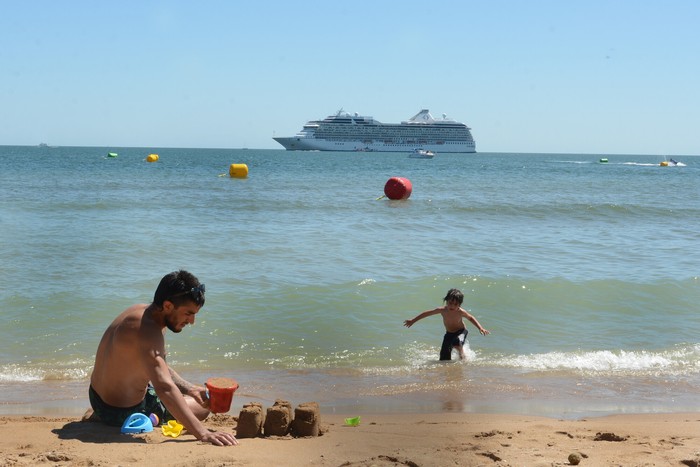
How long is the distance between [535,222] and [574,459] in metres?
15.6

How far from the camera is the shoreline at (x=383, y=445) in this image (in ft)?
12.4

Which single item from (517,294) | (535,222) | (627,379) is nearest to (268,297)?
(517,294)

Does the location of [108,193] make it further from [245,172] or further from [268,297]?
[268,297]

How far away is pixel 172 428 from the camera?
4293 mm

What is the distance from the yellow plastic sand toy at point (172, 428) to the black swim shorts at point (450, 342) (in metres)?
3.43

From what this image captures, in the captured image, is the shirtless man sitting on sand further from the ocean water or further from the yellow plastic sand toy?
the ocean water

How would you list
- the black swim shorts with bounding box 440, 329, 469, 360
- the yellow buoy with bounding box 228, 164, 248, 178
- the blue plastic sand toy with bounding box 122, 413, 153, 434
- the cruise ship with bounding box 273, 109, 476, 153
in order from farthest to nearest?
the cruise ship with bounding box 273, 109, 476, 153, the yellow buoy with bounding box 228, 164, 248, 178, the black swim shorts with bounding box 440, 329, 469, 360, the blue plastic sand toy with bounding box 122, 413, 153, 434

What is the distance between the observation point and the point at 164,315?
3984 mm

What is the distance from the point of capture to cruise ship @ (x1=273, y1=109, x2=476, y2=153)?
9575cm

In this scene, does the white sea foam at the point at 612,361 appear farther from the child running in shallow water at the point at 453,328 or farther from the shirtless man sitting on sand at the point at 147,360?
the shirtless man sitting on sand at the point at 147,360

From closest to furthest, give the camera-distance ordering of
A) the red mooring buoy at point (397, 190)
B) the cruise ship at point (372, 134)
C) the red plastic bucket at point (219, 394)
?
the red plastic bucket at point (219, 394) → the red mooring buoy at point (397, 190) → the cruise ship at point (372, 134)

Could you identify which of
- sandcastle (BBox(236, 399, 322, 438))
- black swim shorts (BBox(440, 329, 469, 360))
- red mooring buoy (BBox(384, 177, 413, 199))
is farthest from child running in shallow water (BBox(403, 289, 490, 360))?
red mooring buoy (BBox(384, 177, 413, 199))

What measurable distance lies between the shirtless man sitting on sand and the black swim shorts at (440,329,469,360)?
3412 mm

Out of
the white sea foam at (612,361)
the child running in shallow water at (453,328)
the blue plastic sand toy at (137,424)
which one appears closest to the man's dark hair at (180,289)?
the blue plastic sand toy at (137,424)
